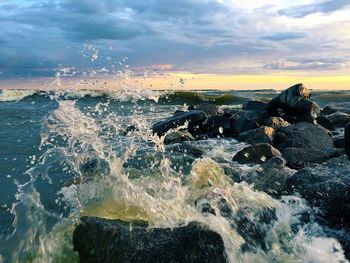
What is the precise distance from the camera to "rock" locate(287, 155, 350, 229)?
20.4 feet

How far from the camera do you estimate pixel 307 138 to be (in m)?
12.1

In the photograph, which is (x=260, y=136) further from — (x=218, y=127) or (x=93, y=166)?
(x=93, y=166)

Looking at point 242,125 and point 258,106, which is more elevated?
point 258,106

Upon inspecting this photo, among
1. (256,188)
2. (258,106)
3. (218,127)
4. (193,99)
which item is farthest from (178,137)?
(193,99)

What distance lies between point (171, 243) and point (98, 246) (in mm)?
780

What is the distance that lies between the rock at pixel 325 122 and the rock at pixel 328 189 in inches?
335

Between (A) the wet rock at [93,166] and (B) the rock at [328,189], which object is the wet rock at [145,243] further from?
(A) the wet rock at [93,166]

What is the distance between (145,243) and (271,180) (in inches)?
141

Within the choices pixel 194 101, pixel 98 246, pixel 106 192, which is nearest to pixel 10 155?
pixel 106 192

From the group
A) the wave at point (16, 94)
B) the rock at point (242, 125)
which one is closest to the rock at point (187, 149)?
the rock at point (242, 125)

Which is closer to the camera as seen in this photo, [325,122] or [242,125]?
[242,125]

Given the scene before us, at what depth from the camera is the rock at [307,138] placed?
11.7 m

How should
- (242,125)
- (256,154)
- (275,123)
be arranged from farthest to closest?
(242,125), (275,123), (256,154)

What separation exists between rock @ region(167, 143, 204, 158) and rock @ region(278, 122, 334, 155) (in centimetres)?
226
